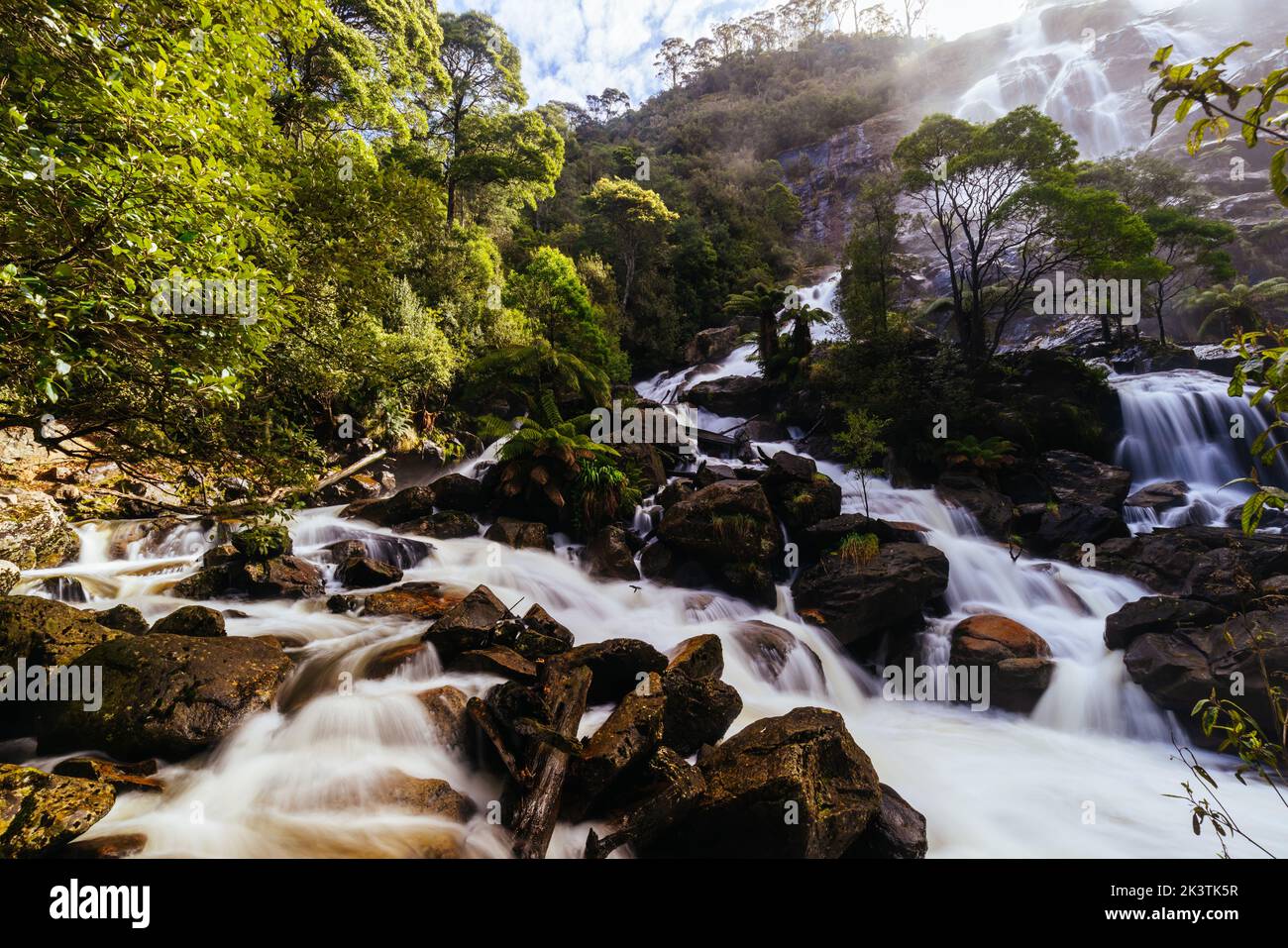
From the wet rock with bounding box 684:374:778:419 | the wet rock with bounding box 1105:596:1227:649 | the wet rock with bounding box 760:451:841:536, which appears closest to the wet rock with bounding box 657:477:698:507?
the wet rock with bounding box 760:451:841:536

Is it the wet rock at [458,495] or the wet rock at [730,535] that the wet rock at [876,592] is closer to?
the wet rock at [730,535]

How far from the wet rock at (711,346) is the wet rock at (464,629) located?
2173 centimetres

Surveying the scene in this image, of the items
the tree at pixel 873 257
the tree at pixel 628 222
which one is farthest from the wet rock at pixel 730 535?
the tree at pixel 628 222

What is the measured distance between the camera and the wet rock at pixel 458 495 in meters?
12.0

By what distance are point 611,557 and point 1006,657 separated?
6.68 metres

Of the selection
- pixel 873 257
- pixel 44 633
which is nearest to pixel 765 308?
pixel 873 257

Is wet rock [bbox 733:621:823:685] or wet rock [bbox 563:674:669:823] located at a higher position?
wet rock [bbox 563:674:669:823]

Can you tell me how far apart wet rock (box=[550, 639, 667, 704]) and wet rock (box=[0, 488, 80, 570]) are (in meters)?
7.18

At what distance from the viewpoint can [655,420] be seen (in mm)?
16266

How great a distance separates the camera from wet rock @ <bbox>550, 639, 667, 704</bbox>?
6.03 meters

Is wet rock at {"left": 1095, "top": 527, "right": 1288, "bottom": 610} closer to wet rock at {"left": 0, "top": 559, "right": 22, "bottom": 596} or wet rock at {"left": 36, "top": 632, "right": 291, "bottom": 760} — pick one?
wet rock at {"left": 36, "top": 632, "right": 291, "bottom": 760}
